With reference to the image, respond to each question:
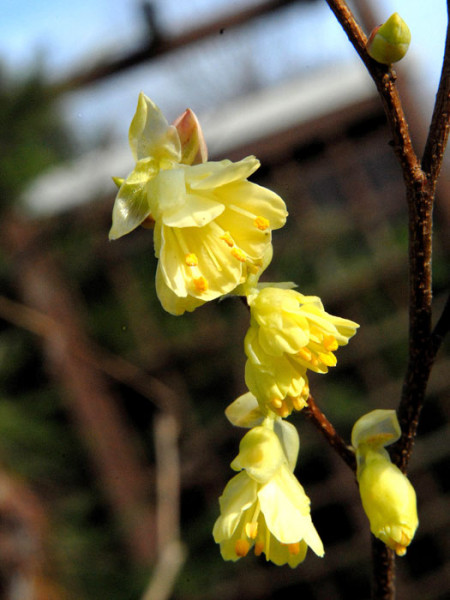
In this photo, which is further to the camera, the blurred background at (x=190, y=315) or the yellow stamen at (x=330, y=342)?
the blurred background at (x=190, y=315)

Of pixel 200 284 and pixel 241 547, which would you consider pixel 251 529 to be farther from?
pixel 200 284

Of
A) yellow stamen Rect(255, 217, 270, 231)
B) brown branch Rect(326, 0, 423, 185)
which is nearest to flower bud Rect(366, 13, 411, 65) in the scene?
brown branch Rect(326, 0, 423, 185)

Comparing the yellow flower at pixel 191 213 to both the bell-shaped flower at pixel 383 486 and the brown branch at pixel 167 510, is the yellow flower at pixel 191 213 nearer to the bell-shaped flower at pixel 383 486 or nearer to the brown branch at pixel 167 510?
the bell-shaped flower at pixel 383 486

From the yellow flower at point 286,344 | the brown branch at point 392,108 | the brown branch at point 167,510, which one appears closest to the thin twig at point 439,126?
the brown branch at point 392,108

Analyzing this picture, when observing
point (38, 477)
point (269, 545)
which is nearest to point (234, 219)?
point (269, 545)

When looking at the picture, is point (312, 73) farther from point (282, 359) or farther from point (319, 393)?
point (282, 359)

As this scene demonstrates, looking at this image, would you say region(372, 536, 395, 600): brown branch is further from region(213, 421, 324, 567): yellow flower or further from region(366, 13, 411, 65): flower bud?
region(366, 13, 411, 65): flower bud
